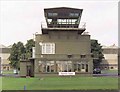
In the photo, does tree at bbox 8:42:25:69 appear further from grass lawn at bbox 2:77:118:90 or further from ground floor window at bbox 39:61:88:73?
grass lawn at bbox 2:77:118:90

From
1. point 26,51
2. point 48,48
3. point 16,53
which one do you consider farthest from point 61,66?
point 16,53

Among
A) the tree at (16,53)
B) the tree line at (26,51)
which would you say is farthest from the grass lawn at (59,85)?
the tree at (16,53)

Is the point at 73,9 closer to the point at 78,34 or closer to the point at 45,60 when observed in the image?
the point at 78,34

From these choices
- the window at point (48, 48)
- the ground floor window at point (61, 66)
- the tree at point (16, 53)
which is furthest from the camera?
the tree at point (16, 53)

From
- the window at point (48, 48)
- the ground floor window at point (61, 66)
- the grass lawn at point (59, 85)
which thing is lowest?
the grass lawn at point (59, 85)

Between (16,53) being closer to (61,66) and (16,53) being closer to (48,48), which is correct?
(48,48)

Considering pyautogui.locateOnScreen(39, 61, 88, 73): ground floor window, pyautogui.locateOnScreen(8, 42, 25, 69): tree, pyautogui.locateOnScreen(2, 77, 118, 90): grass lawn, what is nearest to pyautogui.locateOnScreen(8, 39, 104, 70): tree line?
pyautogui.locateOnScreen(8, 42, 25, 69): tree

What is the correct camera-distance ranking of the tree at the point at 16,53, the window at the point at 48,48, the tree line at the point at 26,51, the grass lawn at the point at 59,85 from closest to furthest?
the grass lawn at the point at 59,85
the window at the point at 48,48
the tree line at the point at 26,51
the tree at the point at 16,53

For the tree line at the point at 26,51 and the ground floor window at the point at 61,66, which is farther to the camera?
the tree line at the point at 26,51

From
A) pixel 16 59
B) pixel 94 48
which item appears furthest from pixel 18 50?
pixel 94 48

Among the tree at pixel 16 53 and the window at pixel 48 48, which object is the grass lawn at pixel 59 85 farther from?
the tree at pixel 16 53

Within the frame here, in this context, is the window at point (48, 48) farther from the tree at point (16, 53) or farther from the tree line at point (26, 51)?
the tree at point (16, 53)

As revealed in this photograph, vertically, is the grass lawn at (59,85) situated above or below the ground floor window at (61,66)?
below

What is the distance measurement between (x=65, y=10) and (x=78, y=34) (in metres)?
4.51
